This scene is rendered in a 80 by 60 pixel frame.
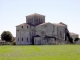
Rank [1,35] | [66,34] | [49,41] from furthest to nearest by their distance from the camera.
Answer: [1,35] < [66,34] < [49,41]

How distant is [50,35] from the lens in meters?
95.2

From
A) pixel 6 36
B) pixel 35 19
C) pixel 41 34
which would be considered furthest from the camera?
pixel 6 36

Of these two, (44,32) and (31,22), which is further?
(31,22)

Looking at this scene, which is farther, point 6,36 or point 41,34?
point 6,36

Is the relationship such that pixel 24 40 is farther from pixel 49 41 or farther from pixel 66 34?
pixel 66 34

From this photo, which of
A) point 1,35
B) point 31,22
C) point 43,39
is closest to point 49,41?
point 43,39

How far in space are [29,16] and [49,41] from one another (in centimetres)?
1917

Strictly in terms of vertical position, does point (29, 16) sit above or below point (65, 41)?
above

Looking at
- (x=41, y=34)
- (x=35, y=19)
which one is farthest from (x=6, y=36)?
(x=41, y=34)

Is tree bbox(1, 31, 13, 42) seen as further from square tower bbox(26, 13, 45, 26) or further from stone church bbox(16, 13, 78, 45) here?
stone church bbox(16, 13, 78, 45)
